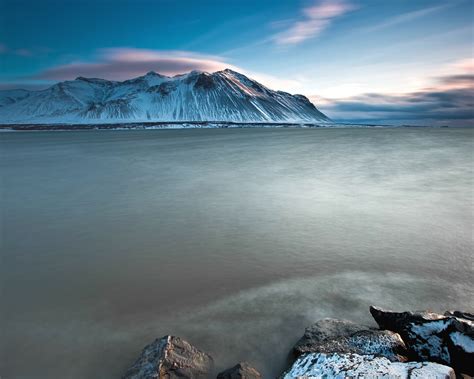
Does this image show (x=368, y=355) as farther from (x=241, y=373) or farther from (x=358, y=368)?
(x=241, y=373)

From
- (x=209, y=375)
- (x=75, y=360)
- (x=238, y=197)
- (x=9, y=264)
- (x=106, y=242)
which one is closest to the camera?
(x=209, y=375)

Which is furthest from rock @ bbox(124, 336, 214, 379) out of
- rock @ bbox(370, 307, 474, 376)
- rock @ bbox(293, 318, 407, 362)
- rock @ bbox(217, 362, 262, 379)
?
rock @ bbox(370, 307, 474, 376)

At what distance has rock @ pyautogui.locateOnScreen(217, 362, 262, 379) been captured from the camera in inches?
138

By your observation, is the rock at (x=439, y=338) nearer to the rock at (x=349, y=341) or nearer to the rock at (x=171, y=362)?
the rock at (x=349, y=341)

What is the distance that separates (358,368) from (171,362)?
2.00 meters

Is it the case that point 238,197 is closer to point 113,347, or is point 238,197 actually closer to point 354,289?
point 354,289

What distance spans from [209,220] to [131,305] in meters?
4.68

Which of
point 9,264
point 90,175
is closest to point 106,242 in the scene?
point 9,264

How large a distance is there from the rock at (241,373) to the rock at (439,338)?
5.86 feet

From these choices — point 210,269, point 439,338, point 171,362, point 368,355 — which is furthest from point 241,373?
point 210,269

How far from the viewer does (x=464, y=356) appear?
339cm

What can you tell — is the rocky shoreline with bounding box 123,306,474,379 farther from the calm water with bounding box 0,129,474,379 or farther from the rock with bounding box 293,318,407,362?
the calm water with bounding box 0,129,474,379

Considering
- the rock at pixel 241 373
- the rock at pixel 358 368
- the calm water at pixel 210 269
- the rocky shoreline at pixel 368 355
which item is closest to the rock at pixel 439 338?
the rocky shoreline at pixel 368 355

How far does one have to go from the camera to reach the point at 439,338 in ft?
11.7
